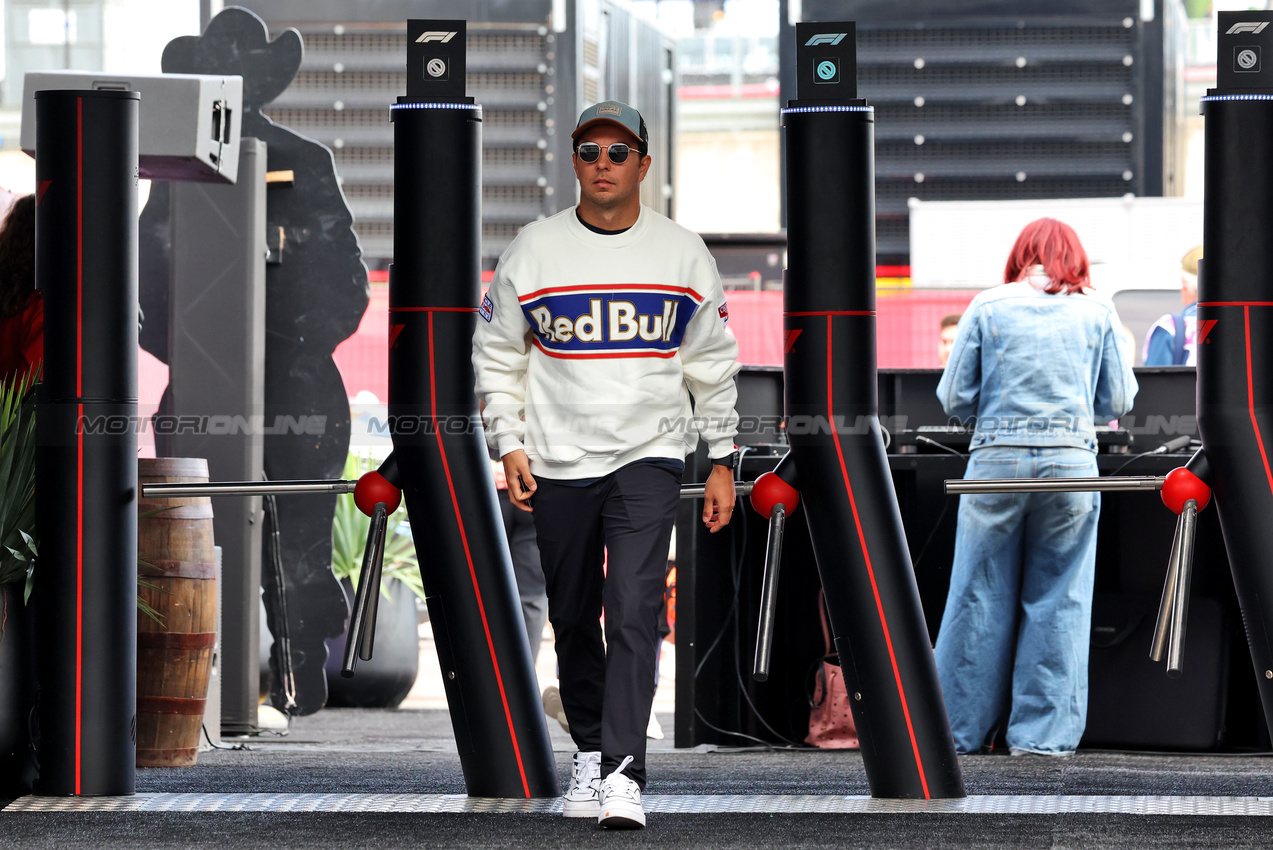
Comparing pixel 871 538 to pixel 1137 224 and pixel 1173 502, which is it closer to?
pixel 1173 502

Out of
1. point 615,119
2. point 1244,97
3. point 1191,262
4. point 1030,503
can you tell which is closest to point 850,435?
point 615,119

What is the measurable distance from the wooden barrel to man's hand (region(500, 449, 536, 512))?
1.27 meters

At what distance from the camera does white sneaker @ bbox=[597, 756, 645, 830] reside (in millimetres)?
2816

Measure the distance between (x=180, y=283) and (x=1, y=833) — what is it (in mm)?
2540

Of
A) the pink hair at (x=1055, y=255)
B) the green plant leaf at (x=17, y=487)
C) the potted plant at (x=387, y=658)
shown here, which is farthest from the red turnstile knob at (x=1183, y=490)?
the potted plant at (x=387, y=658)

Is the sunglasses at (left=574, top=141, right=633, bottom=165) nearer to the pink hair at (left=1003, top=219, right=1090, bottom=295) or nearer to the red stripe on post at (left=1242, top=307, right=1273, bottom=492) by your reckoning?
the red stripe on post at (left=1242, top=307, right=1273, bottom=492)

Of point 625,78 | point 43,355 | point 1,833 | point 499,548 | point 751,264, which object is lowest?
point 1,833

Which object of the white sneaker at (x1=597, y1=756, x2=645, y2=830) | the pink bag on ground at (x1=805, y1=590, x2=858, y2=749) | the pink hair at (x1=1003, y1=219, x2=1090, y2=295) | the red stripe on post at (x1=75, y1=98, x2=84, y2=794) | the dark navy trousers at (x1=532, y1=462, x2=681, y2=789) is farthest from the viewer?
the pink bag on ground at (x1=805, y1=590, x2=858, y2=749)

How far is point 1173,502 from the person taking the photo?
3.11 metres

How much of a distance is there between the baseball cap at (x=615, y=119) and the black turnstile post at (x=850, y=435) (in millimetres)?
349

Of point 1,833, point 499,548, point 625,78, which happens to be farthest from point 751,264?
point 1,833

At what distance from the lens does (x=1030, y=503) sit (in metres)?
4.43

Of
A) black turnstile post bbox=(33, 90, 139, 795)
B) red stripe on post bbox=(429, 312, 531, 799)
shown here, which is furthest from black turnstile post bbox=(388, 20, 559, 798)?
black turnstile post bbox=(33, 90, 139, 795)

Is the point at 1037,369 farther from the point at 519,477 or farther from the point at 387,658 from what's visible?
the point at 387,658
